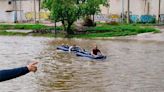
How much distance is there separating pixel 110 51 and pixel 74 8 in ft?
42.6

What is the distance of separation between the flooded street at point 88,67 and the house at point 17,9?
20.1 meters

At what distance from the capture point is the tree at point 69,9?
1842 inches

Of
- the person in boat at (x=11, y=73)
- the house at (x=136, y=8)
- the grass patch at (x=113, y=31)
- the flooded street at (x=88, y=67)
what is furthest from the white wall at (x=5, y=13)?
the person in boat at (x=11, y=73)

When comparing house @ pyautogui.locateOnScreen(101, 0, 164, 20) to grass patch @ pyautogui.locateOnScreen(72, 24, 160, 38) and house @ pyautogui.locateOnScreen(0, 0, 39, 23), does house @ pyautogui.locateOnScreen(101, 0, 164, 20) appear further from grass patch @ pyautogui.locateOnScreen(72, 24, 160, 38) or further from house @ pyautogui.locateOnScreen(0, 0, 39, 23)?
grass patch @ pyautogui.locateOnScreen(72, 24, 160, 38)

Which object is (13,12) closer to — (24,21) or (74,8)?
(24,21)

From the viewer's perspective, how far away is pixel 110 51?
34.7 metres

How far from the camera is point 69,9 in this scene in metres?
46.8

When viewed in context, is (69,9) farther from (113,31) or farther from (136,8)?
(136,8)

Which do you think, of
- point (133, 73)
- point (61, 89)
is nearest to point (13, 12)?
point (133, 73)

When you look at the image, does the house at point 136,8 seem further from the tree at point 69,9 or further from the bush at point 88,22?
the tree at point 69,9

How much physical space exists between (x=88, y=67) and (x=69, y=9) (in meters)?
21.1

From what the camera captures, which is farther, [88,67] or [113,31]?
[113,31]

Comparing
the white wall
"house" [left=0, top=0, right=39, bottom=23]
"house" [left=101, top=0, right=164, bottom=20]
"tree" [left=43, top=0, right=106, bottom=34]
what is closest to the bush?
"tree" [left=43, top=0, right=106, bottom=34]

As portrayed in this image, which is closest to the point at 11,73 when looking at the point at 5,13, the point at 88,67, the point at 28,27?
the point at 88,67
